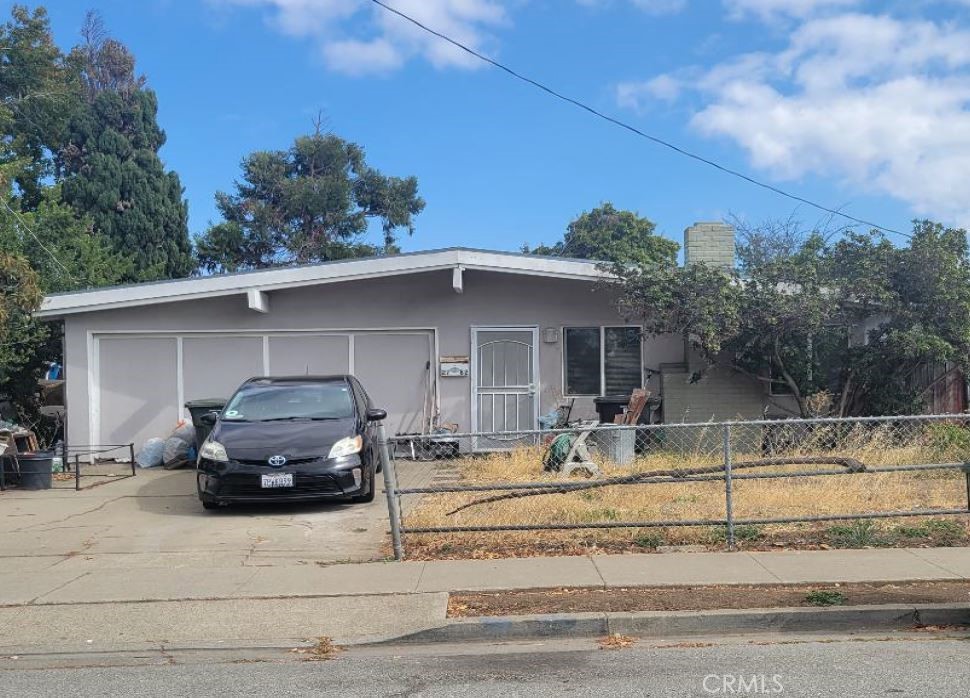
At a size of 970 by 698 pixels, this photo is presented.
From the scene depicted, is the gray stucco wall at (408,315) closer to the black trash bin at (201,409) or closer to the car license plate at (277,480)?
the black trash bin at (201,409)

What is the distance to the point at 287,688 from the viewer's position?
4625mm

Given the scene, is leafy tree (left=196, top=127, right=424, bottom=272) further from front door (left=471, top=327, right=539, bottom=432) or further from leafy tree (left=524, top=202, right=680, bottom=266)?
front door (left=471, top=327, right=539, bottom=432)

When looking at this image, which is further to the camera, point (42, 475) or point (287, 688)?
point (42, 475)

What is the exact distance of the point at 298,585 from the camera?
647cm

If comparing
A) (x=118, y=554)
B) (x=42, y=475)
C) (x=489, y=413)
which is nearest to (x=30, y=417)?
(x=42, y=475)

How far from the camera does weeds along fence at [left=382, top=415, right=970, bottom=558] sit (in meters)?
7.32

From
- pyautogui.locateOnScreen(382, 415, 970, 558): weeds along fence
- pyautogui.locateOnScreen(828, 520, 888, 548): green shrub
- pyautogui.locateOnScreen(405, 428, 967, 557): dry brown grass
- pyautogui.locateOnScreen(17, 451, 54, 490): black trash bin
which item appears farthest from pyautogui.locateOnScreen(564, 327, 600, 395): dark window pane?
pyautogui.locateOnScreen(17, 451, 54, 490): black trash bin

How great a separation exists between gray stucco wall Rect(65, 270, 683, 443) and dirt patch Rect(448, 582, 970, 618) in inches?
311

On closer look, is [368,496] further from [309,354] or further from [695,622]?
[309,354]

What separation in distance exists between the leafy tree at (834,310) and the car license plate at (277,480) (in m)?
5.60

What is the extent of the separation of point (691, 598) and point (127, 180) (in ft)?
99.8

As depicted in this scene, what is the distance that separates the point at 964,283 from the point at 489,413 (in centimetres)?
721

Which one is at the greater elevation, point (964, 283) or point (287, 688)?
point (964, 283)

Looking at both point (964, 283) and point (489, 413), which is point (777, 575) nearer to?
point (964, 283)
